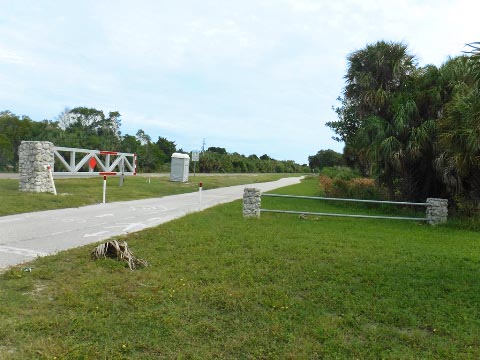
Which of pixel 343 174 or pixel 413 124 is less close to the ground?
pixel 413 124

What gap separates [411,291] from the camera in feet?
17.4

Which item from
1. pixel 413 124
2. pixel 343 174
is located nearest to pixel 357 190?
pixel 413 124

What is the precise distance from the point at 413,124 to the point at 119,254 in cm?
1209

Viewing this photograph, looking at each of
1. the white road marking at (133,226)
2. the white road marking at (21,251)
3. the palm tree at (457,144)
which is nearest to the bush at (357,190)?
the palm tree at (457,144)

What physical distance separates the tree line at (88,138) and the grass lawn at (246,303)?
34174mm

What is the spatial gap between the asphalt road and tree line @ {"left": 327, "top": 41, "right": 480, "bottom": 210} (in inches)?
241

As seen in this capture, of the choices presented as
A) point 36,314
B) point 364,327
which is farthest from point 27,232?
point 364,327

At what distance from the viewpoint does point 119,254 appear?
20.6ft

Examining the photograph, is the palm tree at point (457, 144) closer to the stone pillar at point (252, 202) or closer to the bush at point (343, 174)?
the stone pillar at point (252, 202)

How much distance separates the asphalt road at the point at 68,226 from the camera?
23.5 feet

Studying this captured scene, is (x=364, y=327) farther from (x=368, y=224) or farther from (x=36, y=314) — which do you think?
(x=368, y=224)

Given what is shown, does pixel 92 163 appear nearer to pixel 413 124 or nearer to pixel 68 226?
pixel 68 226

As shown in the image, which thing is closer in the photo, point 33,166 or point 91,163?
point 33,166

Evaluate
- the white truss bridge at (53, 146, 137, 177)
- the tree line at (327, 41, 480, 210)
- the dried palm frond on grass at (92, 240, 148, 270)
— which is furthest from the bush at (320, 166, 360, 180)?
the dried palm frond on grass at (92, 240, 148, 270)
